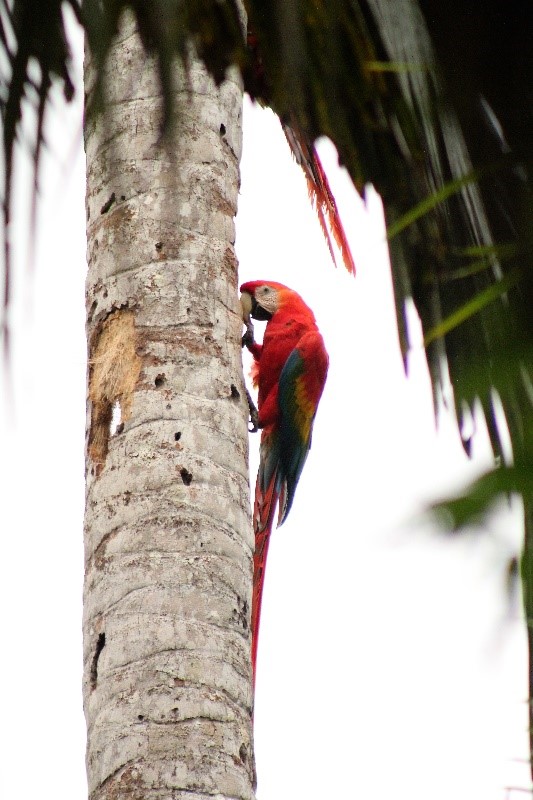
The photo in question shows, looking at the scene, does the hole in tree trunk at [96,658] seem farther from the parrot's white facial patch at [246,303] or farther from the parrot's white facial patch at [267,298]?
the parrot's white facial patch at [267,298]

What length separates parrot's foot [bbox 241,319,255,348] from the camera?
2812 mm

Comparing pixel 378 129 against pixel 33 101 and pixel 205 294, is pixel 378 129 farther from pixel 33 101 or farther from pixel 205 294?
pixel 205 294

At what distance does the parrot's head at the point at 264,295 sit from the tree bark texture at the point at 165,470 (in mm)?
1021

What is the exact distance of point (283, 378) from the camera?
2.93m

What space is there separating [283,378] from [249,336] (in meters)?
0.17

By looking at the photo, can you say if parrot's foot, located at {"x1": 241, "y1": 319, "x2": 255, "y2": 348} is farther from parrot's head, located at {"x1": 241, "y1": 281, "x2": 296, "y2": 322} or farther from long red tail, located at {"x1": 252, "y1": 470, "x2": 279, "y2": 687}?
long red tail, located at {"x1": 252, "y1": 470, "x2": 279, "y2": 687}

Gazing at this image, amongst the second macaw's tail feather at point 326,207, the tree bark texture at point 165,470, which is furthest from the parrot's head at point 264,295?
the tree bark texture at point 165,470

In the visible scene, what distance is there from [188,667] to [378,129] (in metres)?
0.98

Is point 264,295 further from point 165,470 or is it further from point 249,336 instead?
point 165,470

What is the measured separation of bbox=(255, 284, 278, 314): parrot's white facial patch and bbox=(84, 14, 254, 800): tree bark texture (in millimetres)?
1020

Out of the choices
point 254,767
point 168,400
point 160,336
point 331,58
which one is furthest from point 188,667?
point 331,58

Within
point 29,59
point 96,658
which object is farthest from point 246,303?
point 29,59

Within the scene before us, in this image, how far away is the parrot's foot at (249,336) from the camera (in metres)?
2.81

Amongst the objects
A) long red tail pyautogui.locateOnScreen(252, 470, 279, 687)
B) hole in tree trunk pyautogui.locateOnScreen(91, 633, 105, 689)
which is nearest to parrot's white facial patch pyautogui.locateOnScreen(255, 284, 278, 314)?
long red tail pyautogui.locateOnScreen(252, 470, 279, 687)
